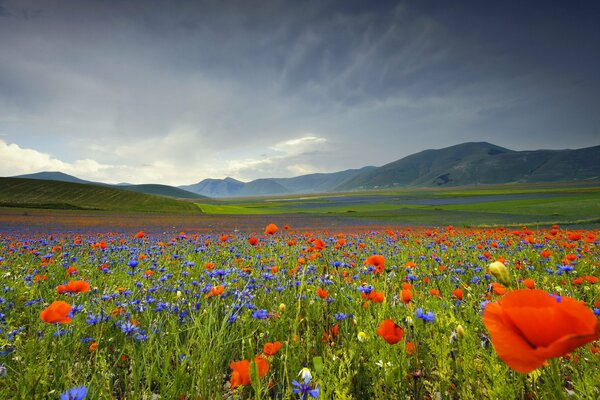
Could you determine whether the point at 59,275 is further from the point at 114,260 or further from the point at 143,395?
→ the point at 143,395

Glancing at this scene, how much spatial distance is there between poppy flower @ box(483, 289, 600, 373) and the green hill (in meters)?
57.3

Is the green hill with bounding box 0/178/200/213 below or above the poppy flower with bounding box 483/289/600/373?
above

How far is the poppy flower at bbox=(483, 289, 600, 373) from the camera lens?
0.77 m

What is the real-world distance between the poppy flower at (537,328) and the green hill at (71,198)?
57327 mm

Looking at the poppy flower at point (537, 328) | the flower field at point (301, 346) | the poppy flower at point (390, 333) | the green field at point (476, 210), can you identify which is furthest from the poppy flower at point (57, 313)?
the green field at point (476, 210)

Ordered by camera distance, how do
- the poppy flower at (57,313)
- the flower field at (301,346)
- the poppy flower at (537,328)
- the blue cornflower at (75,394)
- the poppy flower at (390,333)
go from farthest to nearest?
the poppy flower at (390,333) → the poppy flower at (57,313) → the blue cornflower at (75,394) → the flower field at (301,346) → the poppy flower at (537,328)

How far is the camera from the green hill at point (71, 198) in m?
49.6

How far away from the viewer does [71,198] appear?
5612 centimetres

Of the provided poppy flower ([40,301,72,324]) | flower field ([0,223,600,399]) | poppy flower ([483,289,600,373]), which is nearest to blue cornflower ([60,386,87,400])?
flower field ([0,223,600,399])

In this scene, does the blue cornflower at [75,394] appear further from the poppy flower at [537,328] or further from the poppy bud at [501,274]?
the poppy bud at [501,274]

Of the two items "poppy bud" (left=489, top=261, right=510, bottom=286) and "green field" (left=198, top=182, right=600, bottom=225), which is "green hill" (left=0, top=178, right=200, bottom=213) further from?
"poppy bud" (left=489, top=261, right=510, bottom=286)

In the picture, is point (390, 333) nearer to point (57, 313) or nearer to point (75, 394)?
point (75, 394)

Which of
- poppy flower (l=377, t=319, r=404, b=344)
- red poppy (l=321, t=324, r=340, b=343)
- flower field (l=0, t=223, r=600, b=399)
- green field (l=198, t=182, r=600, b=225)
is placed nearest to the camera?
flower field (l=0, t=223, r=600, b=399)

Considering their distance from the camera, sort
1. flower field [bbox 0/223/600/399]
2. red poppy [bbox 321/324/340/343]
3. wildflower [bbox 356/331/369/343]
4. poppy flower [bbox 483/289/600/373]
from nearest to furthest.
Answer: poppy flower [bbox 483/289/600/373], flower field [bbox 0/223/600/399], wildflower [bbox 356/331/369/343], red poppy [bbox 321/324/340/343]
